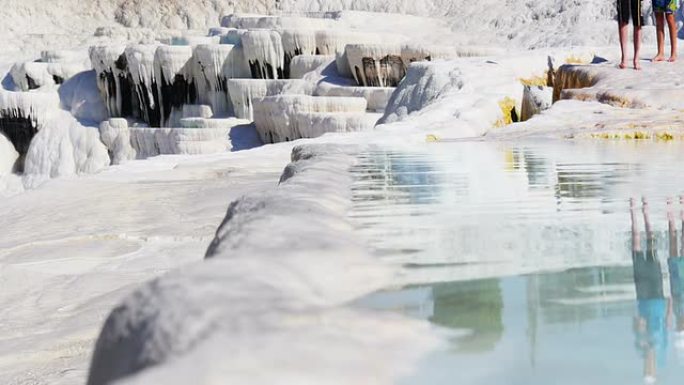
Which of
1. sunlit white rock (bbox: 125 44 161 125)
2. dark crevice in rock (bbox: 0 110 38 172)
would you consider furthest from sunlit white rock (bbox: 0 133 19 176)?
sunlit white rock (bbox: 125 44 161 125)

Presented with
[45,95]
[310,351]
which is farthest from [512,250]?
[45,95]

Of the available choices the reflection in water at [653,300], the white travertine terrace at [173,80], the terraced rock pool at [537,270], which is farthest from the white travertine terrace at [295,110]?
the reflection in water at [653,300]

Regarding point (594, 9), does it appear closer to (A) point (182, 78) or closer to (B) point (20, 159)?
(A) point (182, 78)

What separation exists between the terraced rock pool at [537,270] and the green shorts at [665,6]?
188 inches

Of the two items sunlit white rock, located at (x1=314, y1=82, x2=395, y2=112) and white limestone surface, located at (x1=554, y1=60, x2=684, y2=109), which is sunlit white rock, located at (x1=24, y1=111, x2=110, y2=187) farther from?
white limestone surface, located at (x1=554, y1=60, x2=684, y2=109)

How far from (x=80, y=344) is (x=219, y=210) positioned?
227cm

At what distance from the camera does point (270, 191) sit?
8.27ft

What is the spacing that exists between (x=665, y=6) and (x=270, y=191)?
6.29 m

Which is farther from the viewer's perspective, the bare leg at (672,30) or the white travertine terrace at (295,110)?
the white travertine terrace at (295,110)

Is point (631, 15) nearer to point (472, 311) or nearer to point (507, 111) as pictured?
point (507, 111)

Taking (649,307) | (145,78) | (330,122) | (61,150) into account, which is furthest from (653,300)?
(61,150)

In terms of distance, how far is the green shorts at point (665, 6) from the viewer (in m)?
7.79

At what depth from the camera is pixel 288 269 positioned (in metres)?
1.52

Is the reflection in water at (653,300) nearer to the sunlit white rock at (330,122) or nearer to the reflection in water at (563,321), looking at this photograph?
the reflection in water at (563,321)
